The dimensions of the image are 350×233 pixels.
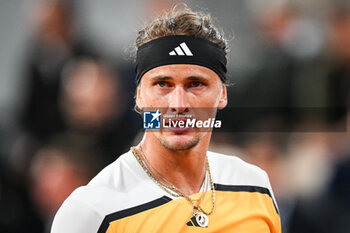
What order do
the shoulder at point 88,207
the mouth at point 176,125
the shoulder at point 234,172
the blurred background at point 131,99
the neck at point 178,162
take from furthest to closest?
the blurred background at point 131,99 < the shoulder at point 234,172 < the neck at point 178,162 < the mouth at point 176,125 < the shoulder at point 88,207

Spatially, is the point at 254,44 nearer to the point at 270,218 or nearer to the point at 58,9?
the point at 58,9

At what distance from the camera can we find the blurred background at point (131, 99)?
3.73 meters

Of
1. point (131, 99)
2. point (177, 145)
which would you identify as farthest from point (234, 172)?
point (131, 99)

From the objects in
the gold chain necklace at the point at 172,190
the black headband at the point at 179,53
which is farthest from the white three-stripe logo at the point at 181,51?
the gold chain necklace at the point at 172,190

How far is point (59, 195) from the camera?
3.68 m

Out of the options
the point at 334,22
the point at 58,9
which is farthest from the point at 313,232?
the point at 58,9

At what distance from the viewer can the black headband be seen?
2291 millimetres

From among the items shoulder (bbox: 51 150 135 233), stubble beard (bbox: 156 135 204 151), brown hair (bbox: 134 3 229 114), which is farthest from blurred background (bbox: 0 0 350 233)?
shoulder (bbox: 51 150 135 233)

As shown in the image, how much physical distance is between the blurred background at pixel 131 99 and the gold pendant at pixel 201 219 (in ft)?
5.27

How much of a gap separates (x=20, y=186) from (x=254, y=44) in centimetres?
257

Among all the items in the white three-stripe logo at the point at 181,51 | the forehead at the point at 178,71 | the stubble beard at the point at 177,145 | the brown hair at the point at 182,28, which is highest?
the brown hair at the point at 182,28

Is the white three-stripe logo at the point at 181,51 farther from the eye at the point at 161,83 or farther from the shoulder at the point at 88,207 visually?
the shoulder at the point at 88,207

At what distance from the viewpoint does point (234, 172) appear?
8.69 feet

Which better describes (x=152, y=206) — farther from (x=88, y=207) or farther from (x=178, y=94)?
(x=178, y=94)
